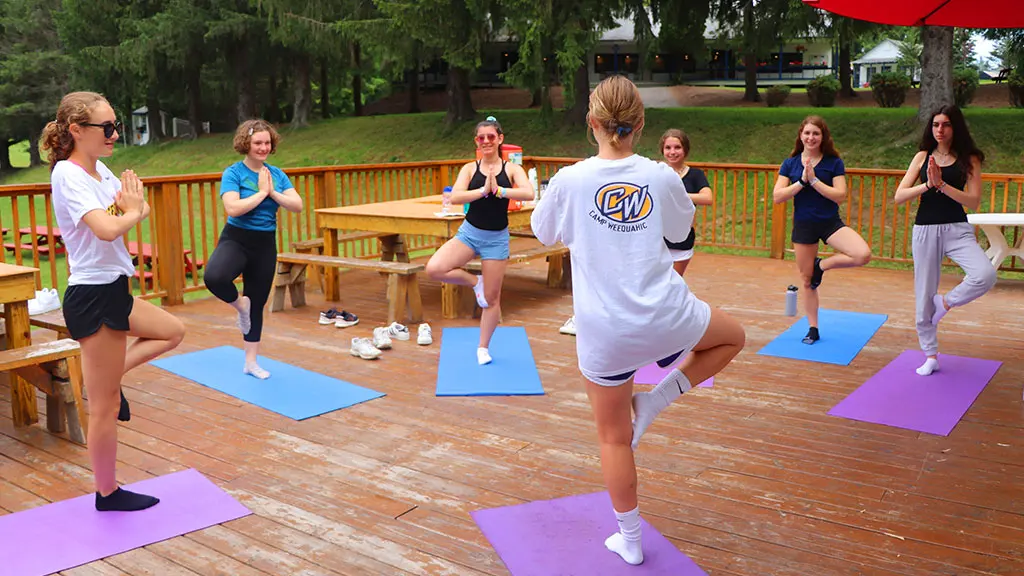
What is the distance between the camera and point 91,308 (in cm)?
311

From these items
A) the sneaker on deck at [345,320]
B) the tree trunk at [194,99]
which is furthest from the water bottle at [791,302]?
the tree trunk at [194,99]

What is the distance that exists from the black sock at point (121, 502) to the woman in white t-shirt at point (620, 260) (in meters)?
1.92

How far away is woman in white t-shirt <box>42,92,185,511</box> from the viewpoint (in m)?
3.02

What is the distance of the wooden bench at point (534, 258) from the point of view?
7.39 meters

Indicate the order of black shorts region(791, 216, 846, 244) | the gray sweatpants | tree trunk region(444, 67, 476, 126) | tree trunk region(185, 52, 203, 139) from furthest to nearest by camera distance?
tree trunk region(185, 52, 203, 139) → tree trunk region(444, 67, 476, 126) → black shorts region(791, 216, 846, 244) → the gray sweatpants

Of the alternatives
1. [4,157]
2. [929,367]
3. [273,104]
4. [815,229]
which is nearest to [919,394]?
[929,367]

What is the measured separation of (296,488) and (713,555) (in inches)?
70.1

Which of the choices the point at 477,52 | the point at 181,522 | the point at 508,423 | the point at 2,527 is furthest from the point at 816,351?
Answer: the point at 477,52

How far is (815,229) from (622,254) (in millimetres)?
3532

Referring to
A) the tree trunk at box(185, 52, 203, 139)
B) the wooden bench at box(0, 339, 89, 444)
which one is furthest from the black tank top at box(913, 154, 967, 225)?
the tree trunk at box(185, 52, 203, 139)

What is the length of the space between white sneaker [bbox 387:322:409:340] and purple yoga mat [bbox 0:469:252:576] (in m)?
2.86

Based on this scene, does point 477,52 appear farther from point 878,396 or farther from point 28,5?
point 28,5

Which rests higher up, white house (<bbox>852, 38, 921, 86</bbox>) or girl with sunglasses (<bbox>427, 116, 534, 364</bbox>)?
white house (<bbox>852, 38, 921, 86</bbox>)

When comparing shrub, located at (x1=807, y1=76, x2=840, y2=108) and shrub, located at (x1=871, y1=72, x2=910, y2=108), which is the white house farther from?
shrub, located at (x1=871, y1=72, x2=910, y2=108)
